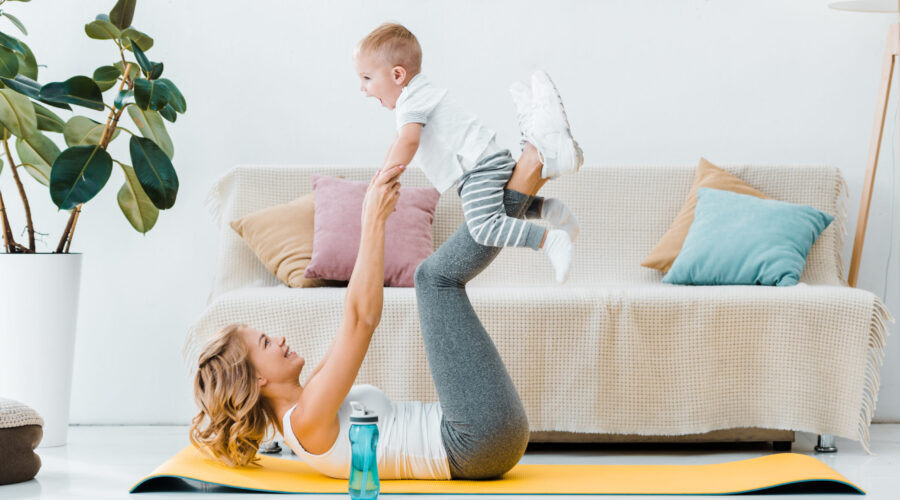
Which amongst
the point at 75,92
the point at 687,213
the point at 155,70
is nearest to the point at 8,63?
the point at 75,92

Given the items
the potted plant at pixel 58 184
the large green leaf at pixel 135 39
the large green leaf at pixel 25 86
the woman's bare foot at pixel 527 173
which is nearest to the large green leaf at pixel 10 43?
the potted plant at pixel 58 184

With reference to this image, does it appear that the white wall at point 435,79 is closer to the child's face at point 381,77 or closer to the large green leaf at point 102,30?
the large green leaf at point 102,30

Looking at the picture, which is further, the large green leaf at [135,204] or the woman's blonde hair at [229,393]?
the large green leaf at [135,204]

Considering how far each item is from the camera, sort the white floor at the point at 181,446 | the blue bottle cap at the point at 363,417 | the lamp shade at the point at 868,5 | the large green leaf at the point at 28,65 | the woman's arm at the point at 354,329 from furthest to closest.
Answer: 1. the lamp shade at the point at 868,5
2. the large green leaf at the point at 28,65
3. the white floor at the point at 181,446
4. the woman's arm at the point at 354,329
5. the blue bottle cap at the point at 363,417

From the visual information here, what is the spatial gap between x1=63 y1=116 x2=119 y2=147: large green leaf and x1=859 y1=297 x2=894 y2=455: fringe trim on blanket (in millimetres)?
2415

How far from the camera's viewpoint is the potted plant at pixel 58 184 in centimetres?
283

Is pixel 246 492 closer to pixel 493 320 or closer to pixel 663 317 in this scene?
pixel 493 320

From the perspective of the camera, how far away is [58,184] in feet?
9.13

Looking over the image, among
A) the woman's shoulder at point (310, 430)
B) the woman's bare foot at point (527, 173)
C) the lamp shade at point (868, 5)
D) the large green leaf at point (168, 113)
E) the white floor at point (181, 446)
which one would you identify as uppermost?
the lamp shade at point (868, 5)

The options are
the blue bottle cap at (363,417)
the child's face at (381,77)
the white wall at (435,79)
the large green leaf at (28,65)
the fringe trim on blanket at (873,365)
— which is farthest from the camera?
the white wall at (435,79)

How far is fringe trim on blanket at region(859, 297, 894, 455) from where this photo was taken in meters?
2.69

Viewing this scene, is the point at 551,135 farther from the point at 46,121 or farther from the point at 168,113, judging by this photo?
the point at 46,121

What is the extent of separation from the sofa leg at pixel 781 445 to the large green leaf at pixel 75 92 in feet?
7.69

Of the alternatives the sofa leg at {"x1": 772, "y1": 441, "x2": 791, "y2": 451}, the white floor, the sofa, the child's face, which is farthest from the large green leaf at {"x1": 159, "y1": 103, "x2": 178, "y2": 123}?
the sofa leg at {"x1": 772, "y1": 441, "x2": 791, "y2": 451}
